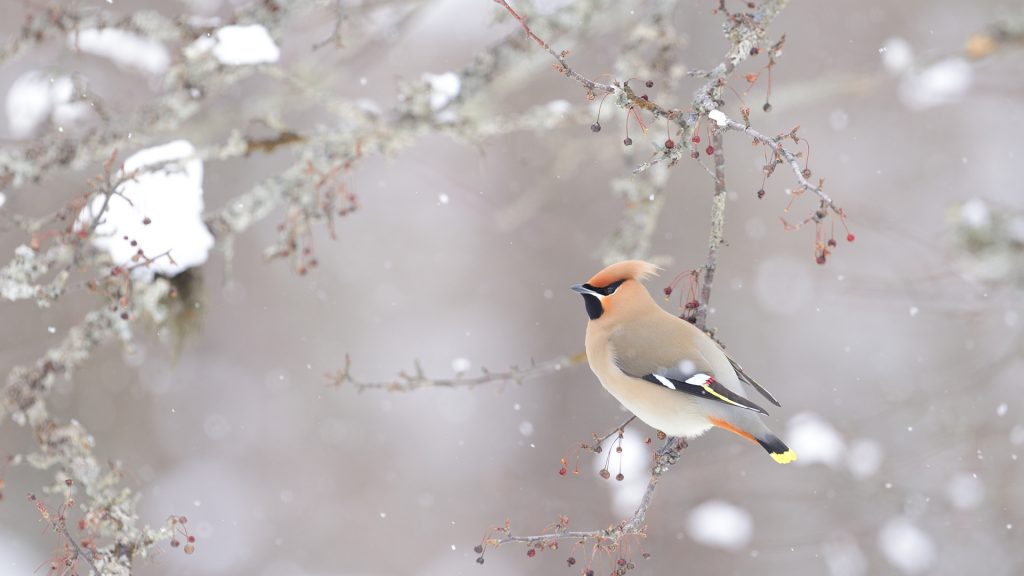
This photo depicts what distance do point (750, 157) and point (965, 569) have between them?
13.6ft

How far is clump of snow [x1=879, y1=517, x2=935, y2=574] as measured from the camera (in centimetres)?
808

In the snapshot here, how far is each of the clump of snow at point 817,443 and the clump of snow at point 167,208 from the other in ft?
16.2

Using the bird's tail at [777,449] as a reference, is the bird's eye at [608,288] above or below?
above

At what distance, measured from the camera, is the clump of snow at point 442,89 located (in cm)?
481

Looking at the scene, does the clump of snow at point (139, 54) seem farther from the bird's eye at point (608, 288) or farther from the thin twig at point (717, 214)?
the thin twig at point (717, 214)

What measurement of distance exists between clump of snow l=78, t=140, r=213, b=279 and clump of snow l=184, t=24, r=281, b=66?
423 mm

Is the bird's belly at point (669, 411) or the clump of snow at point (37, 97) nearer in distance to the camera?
the bird's belly at point (669, 411)

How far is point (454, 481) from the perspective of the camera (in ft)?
41.6

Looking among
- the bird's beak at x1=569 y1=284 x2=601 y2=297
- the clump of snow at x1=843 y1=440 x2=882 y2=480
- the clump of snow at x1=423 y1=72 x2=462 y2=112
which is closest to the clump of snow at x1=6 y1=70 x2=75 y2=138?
the clump of snow at x1=423 y1=72 x2=462 y2=112

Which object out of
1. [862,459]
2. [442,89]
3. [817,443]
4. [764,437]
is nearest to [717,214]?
[764,437]

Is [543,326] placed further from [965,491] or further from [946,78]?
[946,78]

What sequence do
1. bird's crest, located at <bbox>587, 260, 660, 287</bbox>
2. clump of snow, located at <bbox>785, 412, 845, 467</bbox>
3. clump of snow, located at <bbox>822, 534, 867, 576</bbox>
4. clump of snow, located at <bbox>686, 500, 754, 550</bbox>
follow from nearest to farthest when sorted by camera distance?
bird's crest, located at <bbox>587, 260, 660, 287</bbox> < clump of snow, located at <bbox>785, 412, 845, 467</bbox> < clump of snow, located at <bbox>822, 534, 867, 576</bbox> < clump of snow, located at <bbox>686, 500, 754, 550</bbox>

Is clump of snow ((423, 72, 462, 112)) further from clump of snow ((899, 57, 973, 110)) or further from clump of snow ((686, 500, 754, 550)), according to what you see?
clump of snow ((686, 500, 754, 550))

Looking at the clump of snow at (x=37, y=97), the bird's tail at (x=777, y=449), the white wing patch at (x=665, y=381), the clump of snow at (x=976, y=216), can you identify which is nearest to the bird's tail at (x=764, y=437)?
the bird's tail at (x=777, y=449)
